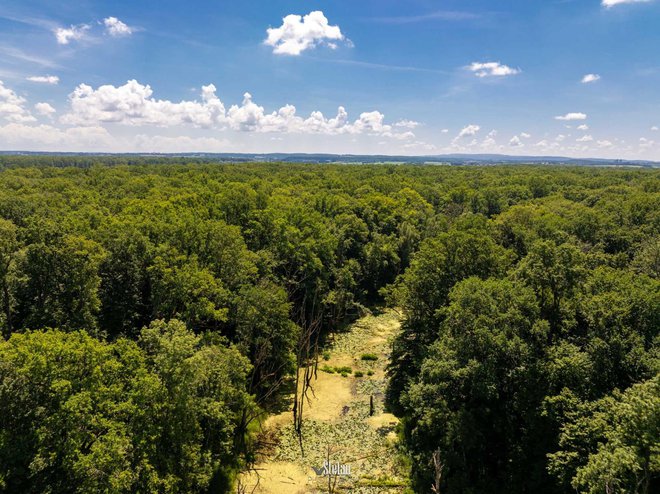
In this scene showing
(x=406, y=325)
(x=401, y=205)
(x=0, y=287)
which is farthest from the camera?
(x=401, y=205)

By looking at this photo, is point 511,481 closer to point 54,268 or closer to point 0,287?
point 54,268

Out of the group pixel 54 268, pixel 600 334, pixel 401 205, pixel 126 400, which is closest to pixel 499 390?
pixel 600 334

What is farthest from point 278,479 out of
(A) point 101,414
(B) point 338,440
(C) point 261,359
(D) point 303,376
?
(D) point 303,376

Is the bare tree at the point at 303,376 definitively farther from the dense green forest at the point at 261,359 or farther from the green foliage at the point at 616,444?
the green foliage at the point at 616,444

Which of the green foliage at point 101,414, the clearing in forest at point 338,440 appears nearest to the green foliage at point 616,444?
the clearing in forest at point 338,440

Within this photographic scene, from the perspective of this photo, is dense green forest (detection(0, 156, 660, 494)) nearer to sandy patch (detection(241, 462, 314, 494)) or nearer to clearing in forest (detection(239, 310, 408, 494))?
sandy patch (detection(241, 462, 314, 494))

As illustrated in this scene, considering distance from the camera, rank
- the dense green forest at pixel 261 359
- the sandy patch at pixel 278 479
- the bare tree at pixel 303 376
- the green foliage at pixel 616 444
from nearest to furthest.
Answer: the green foliage at pixel 616 444, the dense green forest at pixel 261 359, the sandy patch at pixel 278 479, the bare tree at pixel 303 376

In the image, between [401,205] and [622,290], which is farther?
[401,205]

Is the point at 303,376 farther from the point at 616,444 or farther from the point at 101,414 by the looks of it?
the point at 616,444
